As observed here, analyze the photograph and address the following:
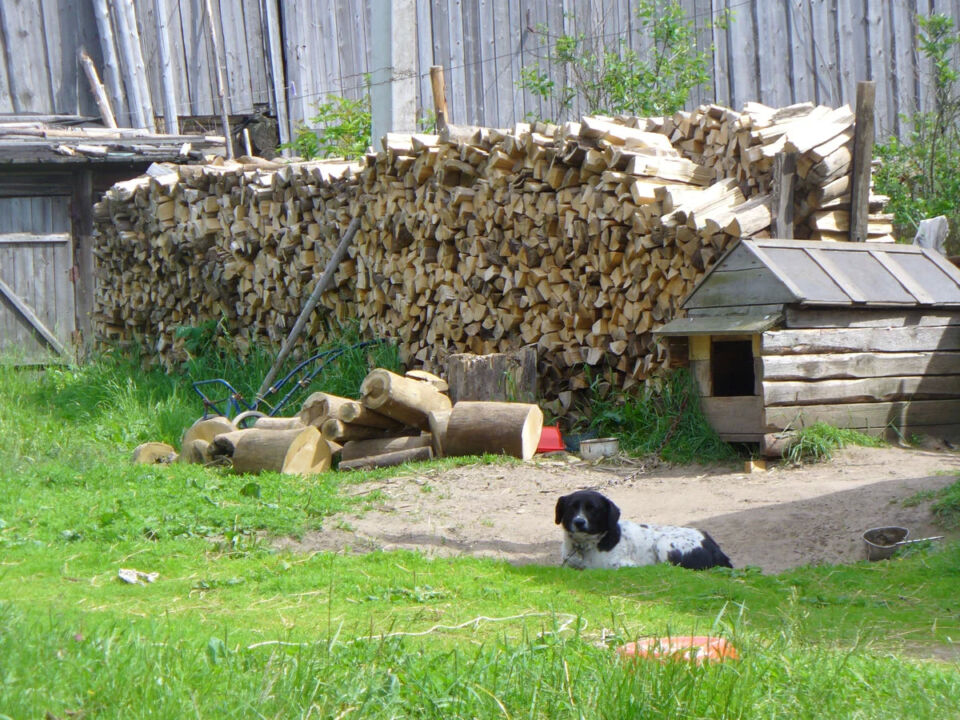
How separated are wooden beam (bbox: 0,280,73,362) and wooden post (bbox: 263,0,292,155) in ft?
15.9

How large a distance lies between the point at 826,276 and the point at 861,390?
857 mm

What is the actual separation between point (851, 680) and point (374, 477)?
17.5ft

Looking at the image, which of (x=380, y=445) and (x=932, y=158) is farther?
(x=932, y=158)

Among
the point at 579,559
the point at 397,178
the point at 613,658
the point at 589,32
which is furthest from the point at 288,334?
the point at 613,658

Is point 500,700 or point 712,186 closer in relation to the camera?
point 500,700

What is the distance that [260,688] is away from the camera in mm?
2896

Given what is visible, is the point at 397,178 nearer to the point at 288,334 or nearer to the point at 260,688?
the point at 288,334

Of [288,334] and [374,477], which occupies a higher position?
[288,334]

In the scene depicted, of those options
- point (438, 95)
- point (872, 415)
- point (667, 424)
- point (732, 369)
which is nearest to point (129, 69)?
point (438, 95)

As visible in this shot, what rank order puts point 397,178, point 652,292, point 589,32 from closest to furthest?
1. point 652,292
2. point 397,178
3. point 589,32

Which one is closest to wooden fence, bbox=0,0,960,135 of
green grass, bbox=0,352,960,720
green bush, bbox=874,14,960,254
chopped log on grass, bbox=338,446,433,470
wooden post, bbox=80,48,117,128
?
wooden post, bbox=80,48,117,128

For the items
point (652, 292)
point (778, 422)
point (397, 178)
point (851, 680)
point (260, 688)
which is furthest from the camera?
point (397, 178)

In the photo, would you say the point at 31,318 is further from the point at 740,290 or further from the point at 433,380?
the point at 740,290

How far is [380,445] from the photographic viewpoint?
9016 millimetres
